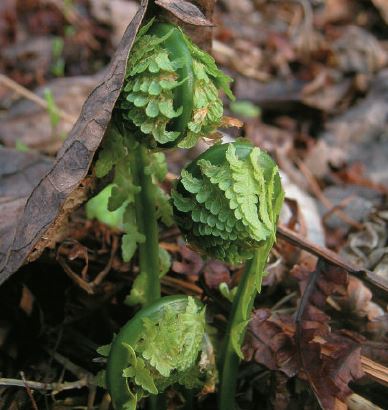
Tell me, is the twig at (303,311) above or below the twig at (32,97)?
below

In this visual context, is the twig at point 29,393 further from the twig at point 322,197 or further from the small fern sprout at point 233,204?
the twig at point 322,197

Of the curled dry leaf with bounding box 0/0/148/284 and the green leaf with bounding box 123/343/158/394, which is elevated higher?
the curled dry leaf with bounding box 0/0/148/284

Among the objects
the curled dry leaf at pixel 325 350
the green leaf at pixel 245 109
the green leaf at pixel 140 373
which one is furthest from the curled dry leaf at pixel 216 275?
the green leaf at pixel 245 109

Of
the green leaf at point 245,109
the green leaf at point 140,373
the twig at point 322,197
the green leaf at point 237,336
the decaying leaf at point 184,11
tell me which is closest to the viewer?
the decaying leaf at point 184,11

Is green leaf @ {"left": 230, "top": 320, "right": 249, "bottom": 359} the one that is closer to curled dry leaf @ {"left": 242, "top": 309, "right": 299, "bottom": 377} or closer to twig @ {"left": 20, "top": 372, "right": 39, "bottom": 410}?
curled dry leaf @ {"left": 242, "top": 309, "right": 299, "bottom": 377}

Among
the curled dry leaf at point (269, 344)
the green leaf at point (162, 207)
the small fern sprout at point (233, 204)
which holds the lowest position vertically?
the curled dry leaf at point (269, 344)

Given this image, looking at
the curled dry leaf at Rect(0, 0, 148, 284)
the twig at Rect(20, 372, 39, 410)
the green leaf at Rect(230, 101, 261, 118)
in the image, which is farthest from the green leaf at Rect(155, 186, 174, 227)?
the green leaf at Rect(230, 101, 261, 118)

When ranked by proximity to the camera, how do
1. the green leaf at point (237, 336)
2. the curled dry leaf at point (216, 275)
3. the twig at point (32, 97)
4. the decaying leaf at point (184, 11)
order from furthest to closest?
the twig at point (32, 97) → the curled dry leaf at point (216, 275) → the green leaf at point (237, 336) → the decaying leaf at point (184, 11)

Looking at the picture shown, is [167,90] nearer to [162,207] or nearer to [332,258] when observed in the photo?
[162,207]
